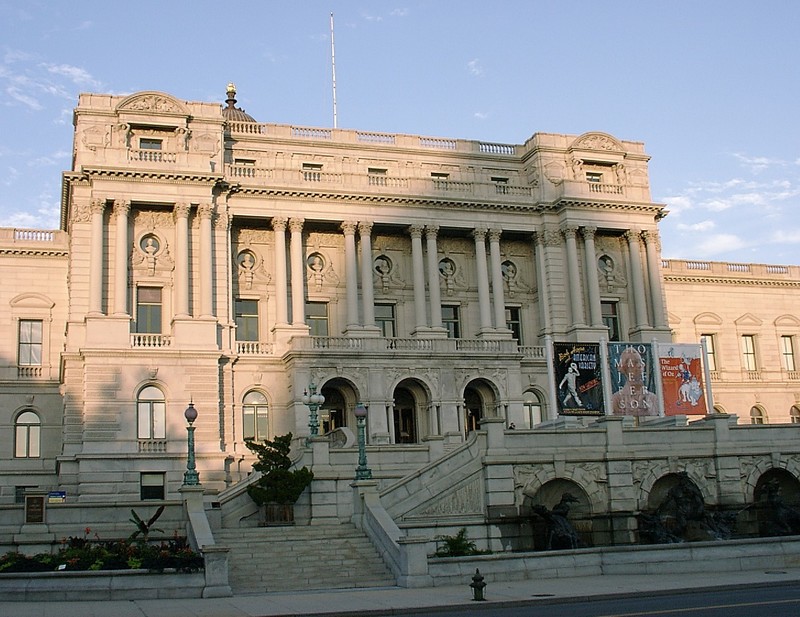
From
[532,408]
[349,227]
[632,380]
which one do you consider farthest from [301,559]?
[349,227]

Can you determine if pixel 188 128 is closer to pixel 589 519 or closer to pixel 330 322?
pixel 330 322

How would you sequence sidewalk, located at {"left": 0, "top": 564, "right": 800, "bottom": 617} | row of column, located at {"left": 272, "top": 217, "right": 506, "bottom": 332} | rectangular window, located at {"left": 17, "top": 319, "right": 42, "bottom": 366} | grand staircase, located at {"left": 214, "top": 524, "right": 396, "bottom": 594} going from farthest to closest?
rectangular window, located at {"left": 17, "top": 319, "right": 42, "bottom": 366}
row of column, located at {"left": 272, "top": 217, "right": 506, "bottom": 332}
grand staircase, located at {"left": 214, "top": 524, "right": 396, "bottom": 594}
sidewalk, located at {"left": 0, "top": 564, "right": 800, "bottom": 617}

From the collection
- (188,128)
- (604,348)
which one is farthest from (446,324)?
(188,128)

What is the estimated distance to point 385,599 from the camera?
24578mm

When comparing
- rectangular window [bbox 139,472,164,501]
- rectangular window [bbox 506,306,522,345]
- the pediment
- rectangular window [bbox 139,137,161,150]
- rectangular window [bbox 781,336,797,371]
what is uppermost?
rectangular window [bbox 139,137,161,150]

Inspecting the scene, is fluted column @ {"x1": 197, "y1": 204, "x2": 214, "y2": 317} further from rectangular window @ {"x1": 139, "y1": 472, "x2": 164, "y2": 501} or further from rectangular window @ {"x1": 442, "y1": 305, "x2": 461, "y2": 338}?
rectangular window @ {"x1": 442, "y1": 305, "x2": 461, "y2": 338}

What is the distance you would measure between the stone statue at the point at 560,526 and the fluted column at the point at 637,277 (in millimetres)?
25597

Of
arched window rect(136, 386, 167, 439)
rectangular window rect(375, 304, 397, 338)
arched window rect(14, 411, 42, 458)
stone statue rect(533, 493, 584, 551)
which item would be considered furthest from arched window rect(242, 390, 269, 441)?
stone statue rect(533, 493, 584, 551)

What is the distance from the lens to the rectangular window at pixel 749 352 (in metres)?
67.3

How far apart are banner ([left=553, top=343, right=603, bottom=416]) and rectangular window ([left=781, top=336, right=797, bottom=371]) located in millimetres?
28125

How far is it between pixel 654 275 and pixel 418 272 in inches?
556

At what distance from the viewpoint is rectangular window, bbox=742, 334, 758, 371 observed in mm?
67312

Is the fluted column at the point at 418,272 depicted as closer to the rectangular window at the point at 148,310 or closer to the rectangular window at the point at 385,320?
the rectangular window at the point at 385,320

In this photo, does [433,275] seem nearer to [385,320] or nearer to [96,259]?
[385,320]
